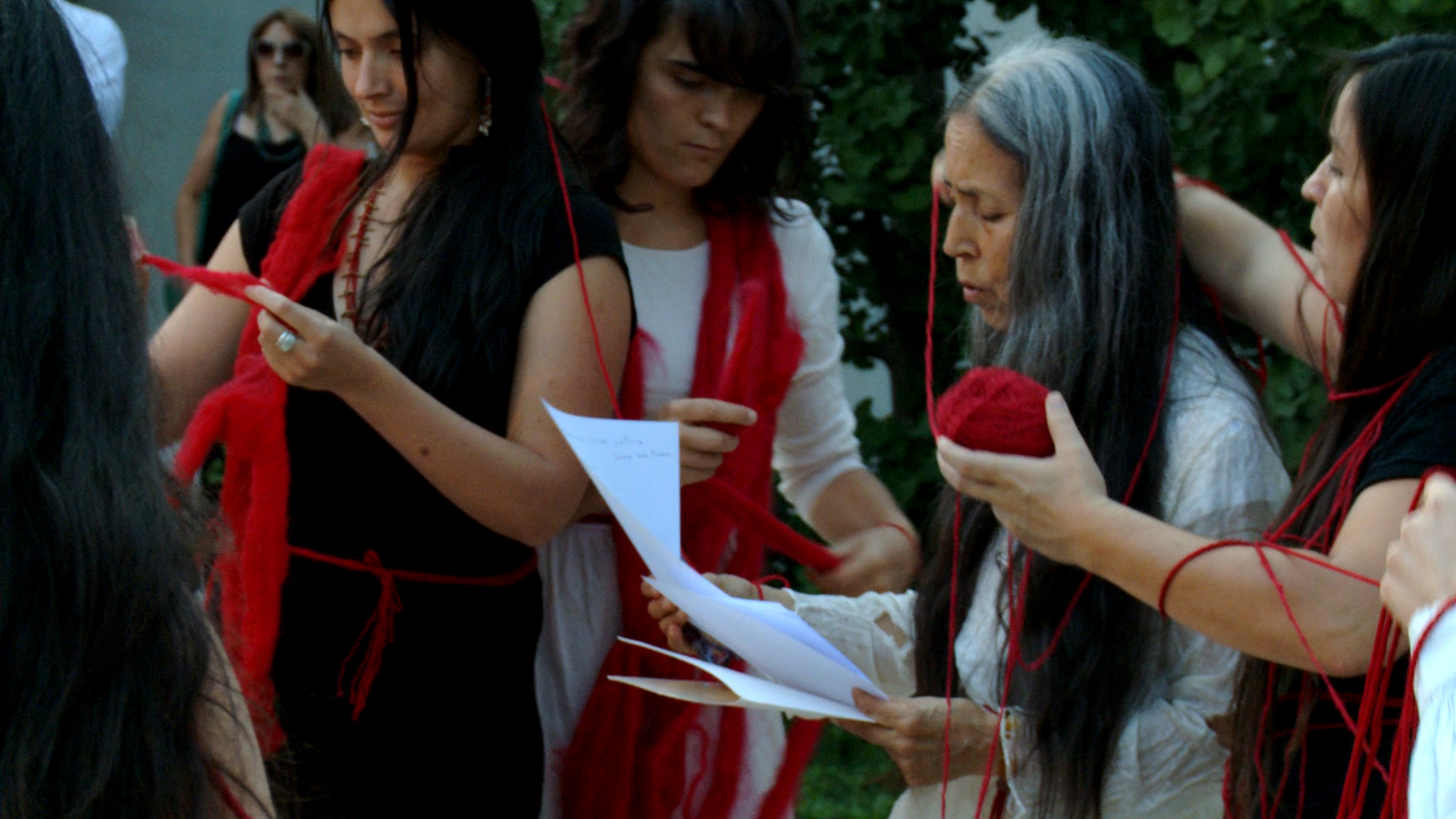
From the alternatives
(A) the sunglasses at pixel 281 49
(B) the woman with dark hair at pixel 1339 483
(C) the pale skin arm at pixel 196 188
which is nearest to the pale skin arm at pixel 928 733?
(B) the woman with dark hair at pixel 1339 483

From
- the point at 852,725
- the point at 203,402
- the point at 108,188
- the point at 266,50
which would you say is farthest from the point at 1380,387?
the point at 266,50

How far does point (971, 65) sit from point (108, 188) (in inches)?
115

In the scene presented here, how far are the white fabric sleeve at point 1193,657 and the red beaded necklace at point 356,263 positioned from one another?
2.99ft

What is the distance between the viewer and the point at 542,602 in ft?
6.35

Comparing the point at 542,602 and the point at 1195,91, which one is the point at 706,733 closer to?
the point at 542,602

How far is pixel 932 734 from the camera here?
171cm

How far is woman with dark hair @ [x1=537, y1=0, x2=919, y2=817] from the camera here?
1.97 meters

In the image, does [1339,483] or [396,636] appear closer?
[1339,483]

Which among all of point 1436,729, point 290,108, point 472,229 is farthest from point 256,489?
point 290,108

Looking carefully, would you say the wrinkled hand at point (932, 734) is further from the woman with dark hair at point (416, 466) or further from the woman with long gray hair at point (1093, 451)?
the woman with dark hair at point (416, 466)

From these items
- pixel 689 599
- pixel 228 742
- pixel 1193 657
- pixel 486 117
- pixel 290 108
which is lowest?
pixel 1193 657

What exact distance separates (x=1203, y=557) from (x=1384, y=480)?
17 centimetres

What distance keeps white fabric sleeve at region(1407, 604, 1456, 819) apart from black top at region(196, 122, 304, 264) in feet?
12.0

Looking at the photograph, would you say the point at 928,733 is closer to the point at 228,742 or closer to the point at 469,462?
the point at 469,462
